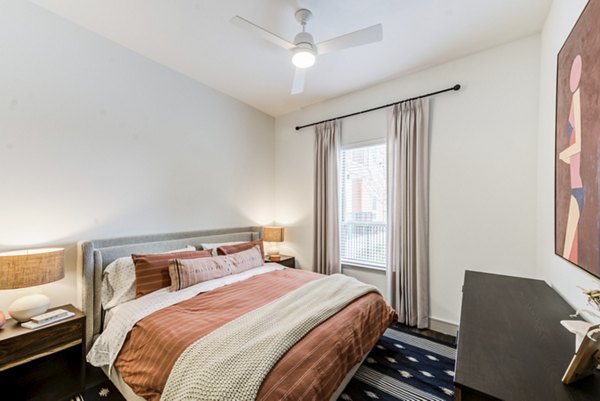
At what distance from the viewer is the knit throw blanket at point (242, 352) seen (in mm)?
1172

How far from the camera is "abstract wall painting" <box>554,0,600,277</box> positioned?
1.11m

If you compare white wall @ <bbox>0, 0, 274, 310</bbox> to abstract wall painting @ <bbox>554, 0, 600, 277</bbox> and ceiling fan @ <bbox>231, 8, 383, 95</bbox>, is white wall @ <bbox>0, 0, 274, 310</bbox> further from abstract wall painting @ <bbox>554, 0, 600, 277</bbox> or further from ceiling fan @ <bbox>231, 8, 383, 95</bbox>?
abstract wall painting @ <bbox>554, 0, 600, 277</bbox>

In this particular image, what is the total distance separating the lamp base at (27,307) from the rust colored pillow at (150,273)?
1.91 feet

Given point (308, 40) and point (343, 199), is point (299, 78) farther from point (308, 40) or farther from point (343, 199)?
point (343, 199)

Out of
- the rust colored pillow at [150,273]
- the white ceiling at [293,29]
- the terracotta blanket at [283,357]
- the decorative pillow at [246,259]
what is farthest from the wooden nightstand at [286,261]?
the white ceiling at [293,29]

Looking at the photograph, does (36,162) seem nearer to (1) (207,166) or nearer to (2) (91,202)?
(2) (91,202)

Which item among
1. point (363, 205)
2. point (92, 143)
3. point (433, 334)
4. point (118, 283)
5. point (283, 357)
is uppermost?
→ point (92, 143)

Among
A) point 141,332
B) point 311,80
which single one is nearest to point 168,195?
point 141,332

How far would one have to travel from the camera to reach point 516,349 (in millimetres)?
963

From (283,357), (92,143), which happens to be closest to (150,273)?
(92,143)

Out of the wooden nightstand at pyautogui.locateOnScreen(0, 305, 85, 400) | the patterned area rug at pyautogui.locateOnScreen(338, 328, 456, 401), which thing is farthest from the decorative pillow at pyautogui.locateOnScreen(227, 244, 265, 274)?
the patterned area rug at pyautogui.locateOnScreen(338, 328, 456, 401)

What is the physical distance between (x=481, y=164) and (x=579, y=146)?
4.53ft

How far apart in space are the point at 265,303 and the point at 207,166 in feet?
6.75

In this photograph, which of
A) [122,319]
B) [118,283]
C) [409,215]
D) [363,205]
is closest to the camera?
[122,319]
